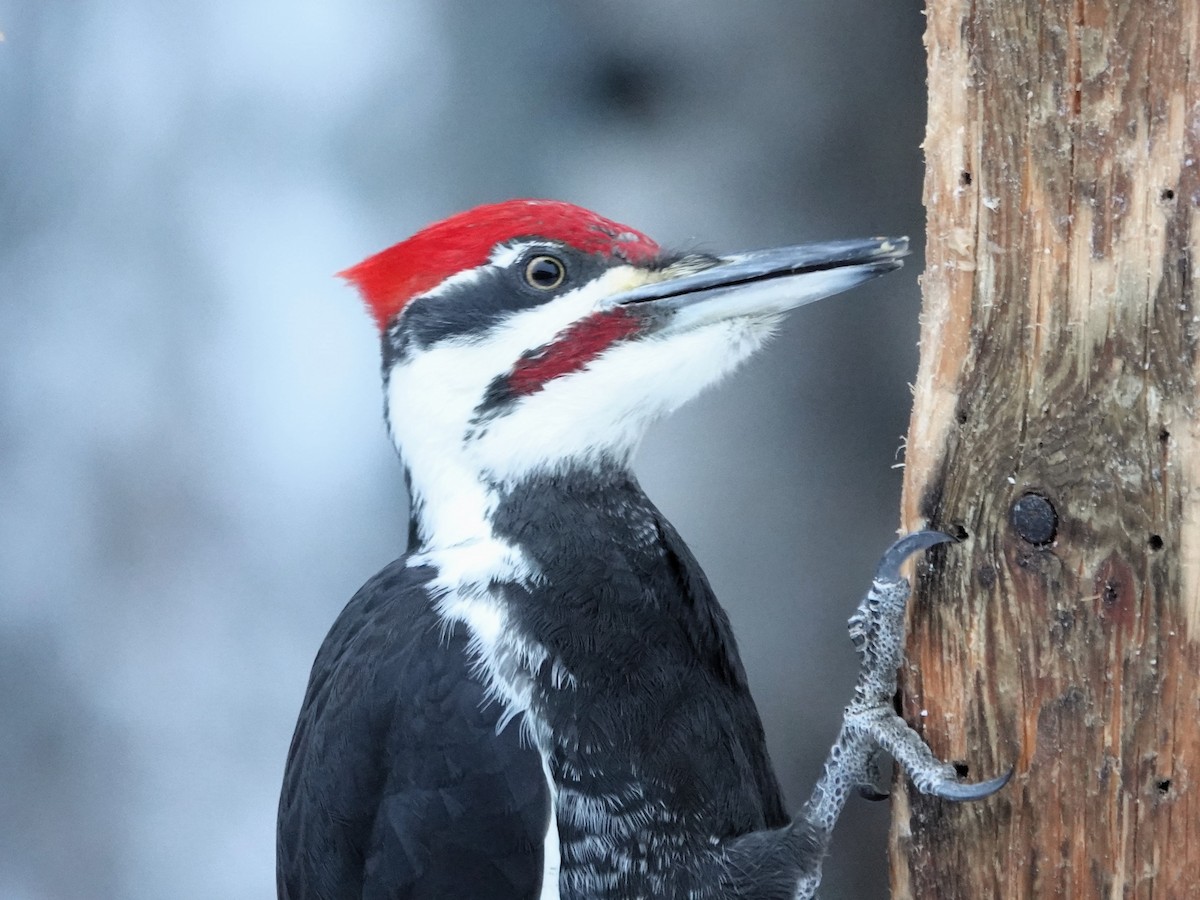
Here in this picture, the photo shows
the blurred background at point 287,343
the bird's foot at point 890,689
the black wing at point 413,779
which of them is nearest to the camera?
the bird's foot at point 890,689

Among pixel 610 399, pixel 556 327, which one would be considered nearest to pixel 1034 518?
pixel 610 399

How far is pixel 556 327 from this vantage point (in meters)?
1.69

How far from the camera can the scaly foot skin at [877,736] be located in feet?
4.92

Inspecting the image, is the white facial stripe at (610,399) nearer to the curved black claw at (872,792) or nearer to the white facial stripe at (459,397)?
the white facial stripe at (459,397)

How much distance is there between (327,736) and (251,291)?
1.46 meters

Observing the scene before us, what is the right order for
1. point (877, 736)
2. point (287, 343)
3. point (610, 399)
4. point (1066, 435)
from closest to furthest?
point (1066, 435) < point (877, 736) < point (610, 399) < point (287, 343)

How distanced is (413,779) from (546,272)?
0.76m

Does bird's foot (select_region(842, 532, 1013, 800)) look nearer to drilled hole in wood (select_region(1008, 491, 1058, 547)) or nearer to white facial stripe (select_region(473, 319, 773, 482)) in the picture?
drilled hole in wood (select_region(1008, 491, 1058, 547))

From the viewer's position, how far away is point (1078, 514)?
56.5 inches

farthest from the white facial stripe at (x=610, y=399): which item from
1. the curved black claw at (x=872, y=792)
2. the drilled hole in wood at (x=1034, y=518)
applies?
the curved black claw at (x=872, y=792)

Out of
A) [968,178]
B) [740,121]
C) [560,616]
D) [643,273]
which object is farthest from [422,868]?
[740,121]

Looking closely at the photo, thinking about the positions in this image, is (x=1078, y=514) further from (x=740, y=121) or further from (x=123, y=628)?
(x=123, y=628)

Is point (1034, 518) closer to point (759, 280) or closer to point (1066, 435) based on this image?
point (1066, 435)

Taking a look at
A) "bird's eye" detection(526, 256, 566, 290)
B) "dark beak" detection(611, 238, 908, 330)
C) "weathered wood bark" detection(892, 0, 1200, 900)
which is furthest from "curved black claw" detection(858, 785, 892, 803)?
"bird's eye" detection(526, 256, 566, 290)
